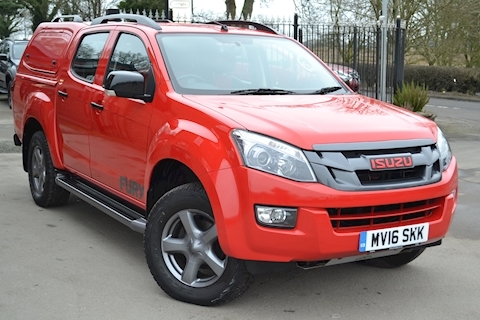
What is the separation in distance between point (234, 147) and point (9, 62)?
15.5 metres

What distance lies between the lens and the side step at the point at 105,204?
15.9 feet

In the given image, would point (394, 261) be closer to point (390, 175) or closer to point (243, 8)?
point (390, 175)

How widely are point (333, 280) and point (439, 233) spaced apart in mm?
946

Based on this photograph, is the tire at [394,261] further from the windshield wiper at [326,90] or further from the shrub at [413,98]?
the shrub at [413,98]

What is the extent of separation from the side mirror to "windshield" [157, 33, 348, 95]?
0.73ft

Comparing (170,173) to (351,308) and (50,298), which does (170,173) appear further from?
(351,308)

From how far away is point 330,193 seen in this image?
12.4 feet

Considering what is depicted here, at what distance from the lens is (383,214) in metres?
3.98

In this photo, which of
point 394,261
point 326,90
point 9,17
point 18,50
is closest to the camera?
point 394,261

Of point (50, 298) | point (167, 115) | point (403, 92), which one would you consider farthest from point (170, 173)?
point (403, 92)

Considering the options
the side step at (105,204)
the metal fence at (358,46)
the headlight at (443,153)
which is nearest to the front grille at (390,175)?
the headlight at (443,153)

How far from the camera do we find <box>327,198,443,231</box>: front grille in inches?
152

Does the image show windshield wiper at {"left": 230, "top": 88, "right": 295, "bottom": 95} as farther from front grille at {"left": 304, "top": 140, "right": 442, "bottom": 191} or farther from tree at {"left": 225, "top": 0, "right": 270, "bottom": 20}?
tree at {"left": 225, "top": 0, "right": 270, "bottom": 20}

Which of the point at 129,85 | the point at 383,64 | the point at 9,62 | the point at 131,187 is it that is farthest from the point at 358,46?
the point at 129,85
